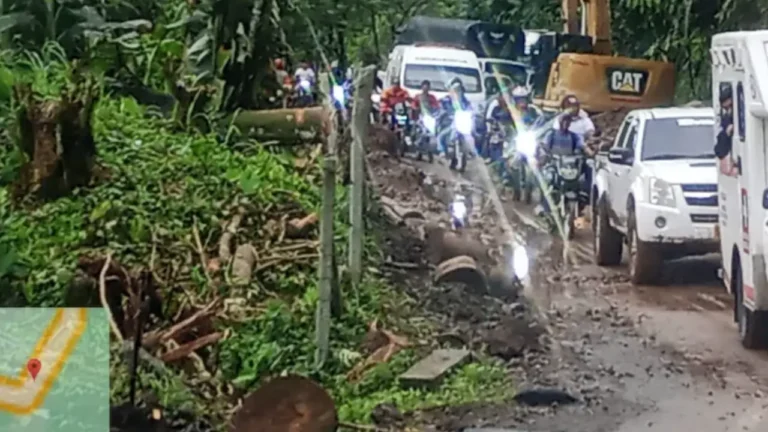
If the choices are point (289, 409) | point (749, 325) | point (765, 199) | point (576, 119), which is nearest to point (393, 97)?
point (576, 119)

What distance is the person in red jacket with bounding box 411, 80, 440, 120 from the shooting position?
24.5 ft

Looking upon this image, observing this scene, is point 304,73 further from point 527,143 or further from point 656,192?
point 656,192

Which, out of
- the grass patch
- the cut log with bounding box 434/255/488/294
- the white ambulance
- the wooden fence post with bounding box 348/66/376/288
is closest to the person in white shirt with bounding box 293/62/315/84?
the wooden fence post with bounding box 348/66/376/288

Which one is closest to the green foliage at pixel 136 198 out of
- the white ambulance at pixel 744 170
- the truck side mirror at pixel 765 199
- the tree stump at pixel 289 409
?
the tree stump at pixel 289 409

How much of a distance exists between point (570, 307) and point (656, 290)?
0.88ft

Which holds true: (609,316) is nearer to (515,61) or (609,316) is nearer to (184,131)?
(515,61)

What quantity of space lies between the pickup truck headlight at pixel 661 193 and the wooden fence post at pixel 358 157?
0.89 metres

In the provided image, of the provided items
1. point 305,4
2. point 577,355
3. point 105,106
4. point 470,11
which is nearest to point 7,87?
point 105,106

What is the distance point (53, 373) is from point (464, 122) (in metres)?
1.47

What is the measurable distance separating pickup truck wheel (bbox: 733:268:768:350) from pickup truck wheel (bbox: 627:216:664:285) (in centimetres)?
25

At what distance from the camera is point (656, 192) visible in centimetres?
739

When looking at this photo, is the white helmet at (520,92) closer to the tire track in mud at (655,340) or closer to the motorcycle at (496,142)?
the motorcycle at (496,142)

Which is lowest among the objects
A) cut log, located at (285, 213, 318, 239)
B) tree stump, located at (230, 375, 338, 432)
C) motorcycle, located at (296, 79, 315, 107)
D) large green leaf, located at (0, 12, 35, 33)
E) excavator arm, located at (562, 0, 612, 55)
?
tree stump, located at (230, 375, 338, 432)

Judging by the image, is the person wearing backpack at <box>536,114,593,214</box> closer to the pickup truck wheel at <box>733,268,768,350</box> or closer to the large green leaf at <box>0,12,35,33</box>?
the pickup truck wheel at <box>733,268,768,350</box>
